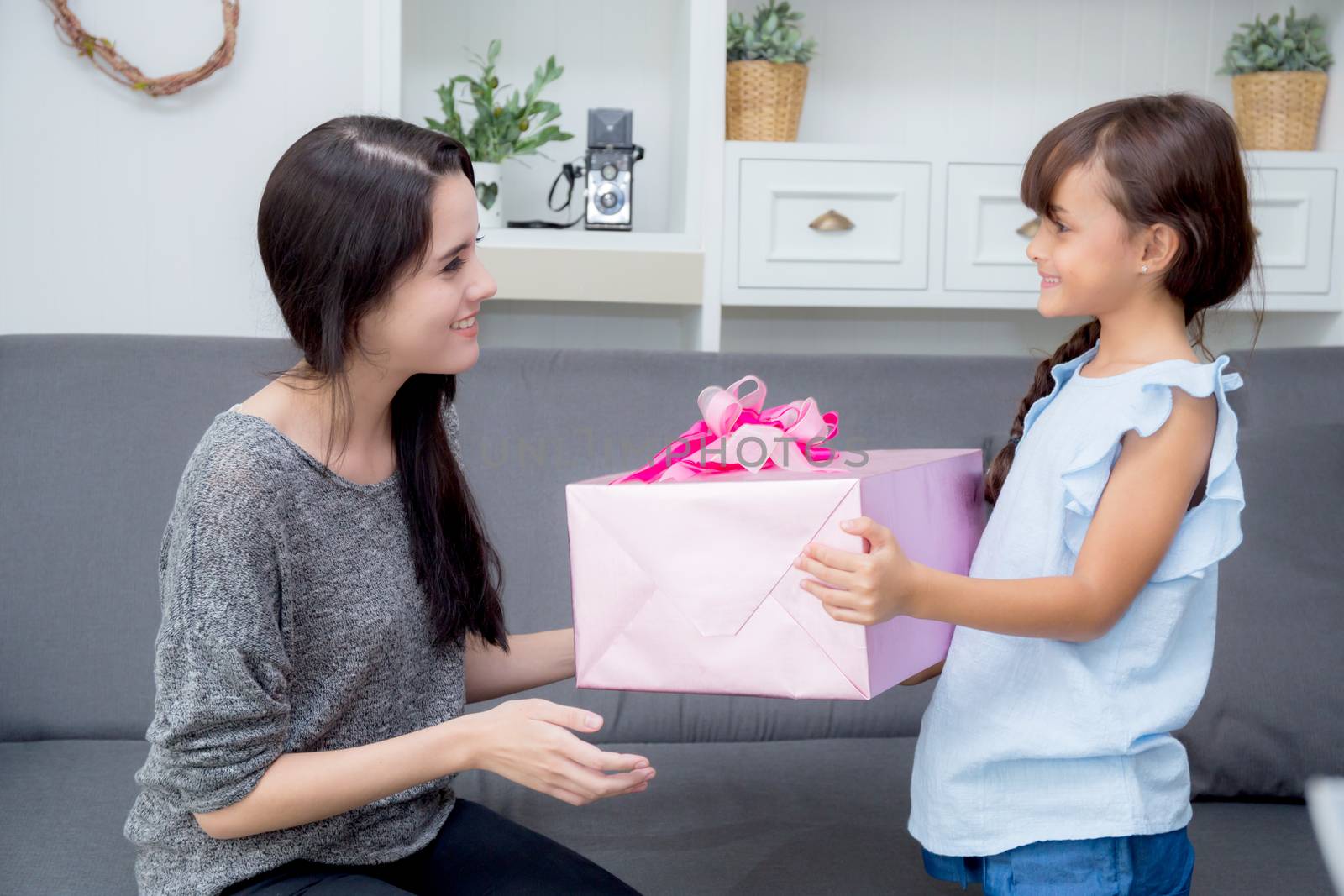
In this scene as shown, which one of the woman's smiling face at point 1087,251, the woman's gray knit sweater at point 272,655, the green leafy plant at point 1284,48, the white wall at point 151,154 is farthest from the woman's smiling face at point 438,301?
the green leafy plant at point 1284,48

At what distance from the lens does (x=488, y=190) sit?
1899mm

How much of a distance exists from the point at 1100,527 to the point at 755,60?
1.24m

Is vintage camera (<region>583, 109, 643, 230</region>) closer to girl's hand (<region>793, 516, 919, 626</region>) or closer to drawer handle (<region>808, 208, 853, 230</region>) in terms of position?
drawer handle (<region>808, 208, 853, 230</region>)

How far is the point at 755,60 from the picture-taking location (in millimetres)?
1923

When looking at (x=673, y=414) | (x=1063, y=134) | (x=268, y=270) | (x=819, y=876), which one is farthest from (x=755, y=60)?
(x=819, y=876)

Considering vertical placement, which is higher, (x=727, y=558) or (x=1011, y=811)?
(x=727, y=558)

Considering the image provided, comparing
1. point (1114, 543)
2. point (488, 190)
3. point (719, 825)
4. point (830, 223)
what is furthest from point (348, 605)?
point (830, 223)

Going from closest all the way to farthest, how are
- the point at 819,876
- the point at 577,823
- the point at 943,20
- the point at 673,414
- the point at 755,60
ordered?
the point at 819,876 → the point at 577,823 → the point at 673,414 → the point at 755,60 → the point at 943,20

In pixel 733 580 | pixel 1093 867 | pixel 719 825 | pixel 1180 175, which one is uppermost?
pixel 1180 175

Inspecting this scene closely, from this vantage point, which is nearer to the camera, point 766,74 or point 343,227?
point 343,227

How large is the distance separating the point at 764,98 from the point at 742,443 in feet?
3.59

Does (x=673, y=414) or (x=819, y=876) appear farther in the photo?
(x=673, y=414)

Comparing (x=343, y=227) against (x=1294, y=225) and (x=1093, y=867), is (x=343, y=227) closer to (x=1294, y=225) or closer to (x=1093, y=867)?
(x=1093, y=867)

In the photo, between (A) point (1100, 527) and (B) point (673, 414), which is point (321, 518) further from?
(B) point (673, 414)
